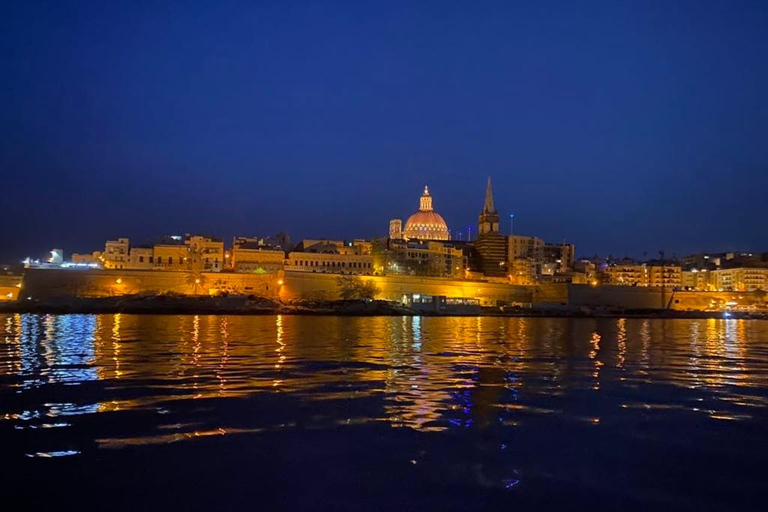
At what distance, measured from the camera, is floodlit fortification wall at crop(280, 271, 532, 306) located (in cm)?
8169

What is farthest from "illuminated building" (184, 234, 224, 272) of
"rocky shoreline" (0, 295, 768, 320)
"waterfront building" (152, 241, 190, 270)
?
"rocky shoreline" (0, 295, 768, 320)

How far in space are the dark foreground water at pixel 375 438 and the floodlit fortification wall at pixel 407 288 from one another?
214 feet

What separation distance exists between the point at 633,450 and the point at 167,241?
97.9 metres

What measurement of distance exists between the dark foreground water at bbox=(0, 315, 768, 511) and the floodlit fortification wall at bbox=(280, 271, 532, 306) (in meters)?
65.2

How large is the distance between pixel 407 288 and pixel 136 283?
111 ft

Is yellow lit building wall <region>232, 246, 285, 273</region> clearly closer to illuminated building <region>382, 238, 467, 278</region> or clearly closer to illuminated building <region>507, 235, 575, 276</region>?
illuminated building <region>382, 238, 467, 278</region>

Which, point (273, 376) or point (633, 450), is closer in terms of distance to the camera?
point (633, 450)

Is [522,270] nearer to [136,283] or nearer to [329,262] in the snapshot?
[329,262]

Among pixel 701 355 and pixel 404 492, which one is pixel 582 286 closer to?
pixel 701 355

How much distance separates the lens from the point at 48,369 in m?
15.3

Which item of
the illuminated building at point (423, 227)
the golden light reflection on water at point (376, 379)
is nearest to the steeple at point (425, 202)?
the illuminated building at point (423, 227)

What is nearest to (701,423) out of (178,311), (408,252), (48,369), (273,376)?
(273,376)

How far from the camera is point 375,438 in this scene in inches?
322

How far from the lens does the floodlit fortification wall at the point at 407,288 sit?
268 ft
